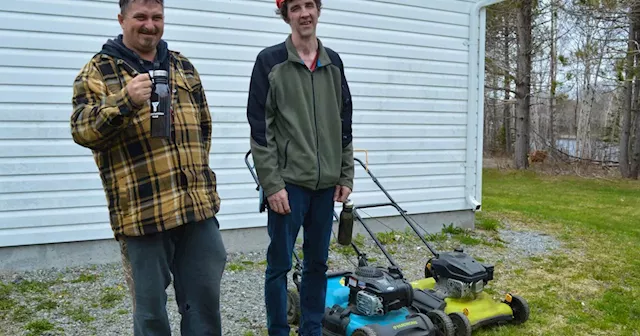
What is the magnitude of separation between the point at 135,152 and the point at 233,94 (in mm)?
3468

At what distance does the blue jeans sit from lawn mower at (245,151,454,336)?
0.25 metres

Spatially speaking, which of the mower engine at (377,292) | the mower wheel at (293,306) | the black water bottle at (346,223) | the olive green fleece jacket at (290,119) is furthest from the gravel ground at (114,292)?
the olive green fleece jacket at (290,119)

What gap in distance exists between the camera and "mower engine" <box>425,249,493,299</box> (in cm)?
347

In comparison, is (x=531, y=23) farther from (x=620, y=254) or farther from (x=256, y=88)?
(x=256, y=88)

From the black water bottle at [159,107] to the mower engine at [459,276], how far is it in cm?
225

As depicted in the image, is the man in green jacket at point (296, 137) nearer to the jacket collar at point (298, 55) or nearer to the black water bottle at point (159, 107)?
the jacket collar at point (298, 55)

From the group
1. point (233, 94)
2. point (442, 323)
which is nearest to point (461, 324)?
point (442, 323)

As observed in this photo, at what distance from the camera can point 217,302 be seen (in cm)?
234

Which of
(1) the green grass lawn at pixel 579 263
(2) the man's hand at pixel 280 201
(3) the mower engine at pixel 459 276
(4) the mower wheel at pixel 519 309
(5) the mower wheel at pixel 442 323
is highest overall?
(2) the man's hand at pixel 280 201

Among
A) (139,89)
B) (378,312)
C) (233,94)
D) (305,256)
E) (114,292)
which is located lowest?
(114,292)

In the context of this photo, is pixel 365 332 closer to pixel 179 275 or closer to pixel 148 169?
pixel 179 275

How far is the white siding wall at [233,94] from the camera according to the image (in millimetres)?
4695

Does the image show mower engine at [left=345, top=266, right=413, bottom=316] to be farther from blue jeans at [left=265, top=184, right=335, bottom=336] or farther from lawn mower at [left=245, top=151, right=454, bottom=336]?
blue jeans at [left=265, top=184, right=335, bottom=336]

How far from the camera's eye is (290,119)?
8.73 feet
